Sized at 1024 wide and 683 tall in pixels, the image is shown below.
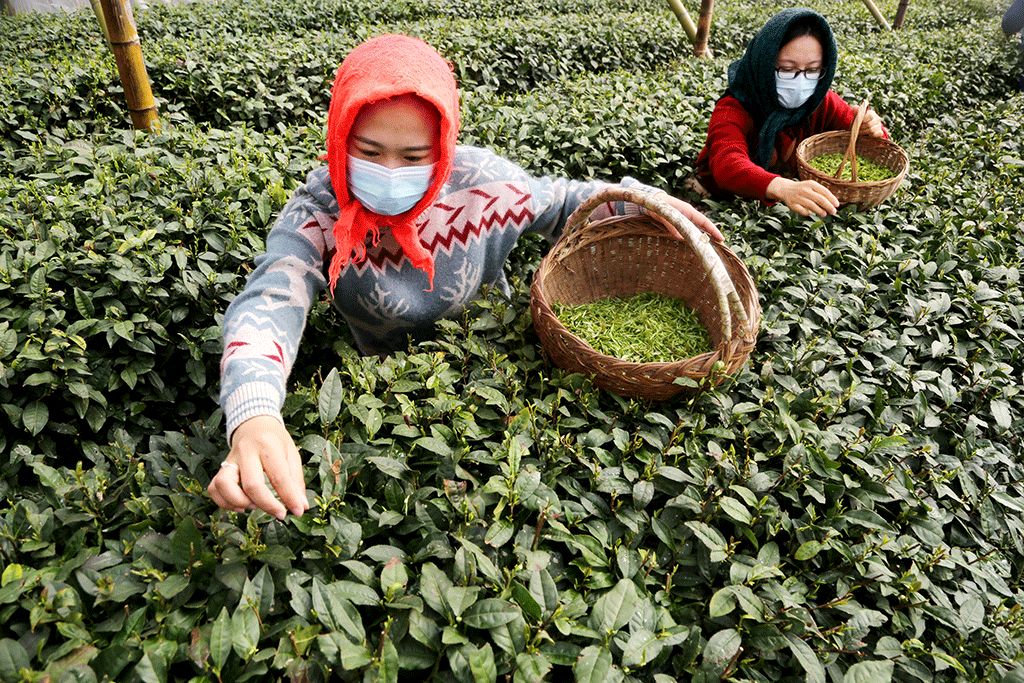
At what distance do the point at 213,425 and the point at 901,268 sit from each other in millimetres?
2254

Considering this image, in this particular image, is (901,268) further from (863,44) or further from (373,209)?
(863,44)

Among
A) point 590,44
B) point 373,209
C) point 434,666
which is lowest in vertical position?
point 590,44

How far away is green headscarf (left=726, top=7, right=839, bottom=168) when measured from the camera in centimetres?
273

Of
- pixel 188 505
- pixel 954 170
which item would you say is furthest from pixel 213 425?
pixel 954 170

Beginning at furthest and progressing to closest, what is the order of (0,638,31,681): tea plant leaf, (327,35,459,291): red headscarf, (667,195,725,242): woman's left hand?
(667,195,725,242): woman's left hand
(327,35,459,291): red headscarf
(0,638,31,681): tea plant leaf

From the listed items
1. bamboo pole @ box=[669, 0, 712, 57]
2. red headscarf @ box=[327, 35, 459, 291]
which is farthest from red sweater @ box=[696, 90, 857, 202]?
bamboo pole @ box=[669, 0, 712, 57]

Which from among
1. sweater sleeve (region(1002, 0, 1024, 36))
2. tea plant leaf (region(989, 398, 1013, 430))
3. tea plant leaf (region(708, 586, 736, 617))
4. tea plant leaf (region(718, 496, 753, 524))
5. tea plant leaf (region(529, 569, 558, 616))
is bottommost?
sweater sleeve (region(1002, 0, 1024, 36))

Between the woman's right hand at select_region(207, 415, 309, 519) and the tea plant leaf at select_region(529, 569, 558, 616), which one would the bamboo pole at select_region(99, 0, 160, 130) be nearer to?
the woman's right hand at select_region(207, 415, 309, 519)

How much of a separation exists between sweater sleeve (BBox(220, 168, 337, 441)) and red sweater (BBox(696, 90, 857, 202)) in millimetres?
1762

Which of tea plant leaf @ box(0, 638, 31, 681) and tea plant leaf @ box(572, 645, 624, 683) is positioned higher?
tea plant leaf @ box(0, 638, 31, 681)

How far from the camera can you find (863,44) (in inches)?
232

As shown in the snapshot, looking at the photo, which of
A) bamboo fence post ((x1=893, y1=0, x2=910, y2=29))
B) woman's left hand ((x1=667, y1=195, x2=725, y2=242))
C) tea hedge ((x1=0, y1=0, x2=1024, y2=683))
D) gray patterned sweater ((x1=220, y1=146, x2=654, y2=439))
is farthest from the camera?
bamboo fence post ((x1=893, y1=0, x2=910, y2=29))

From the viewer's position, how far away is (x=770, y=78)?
2801mm

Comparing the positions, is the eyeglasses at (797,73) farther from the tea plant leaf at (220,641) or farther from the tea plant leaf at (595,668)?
the tea plant leaf at (220,641)
